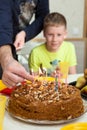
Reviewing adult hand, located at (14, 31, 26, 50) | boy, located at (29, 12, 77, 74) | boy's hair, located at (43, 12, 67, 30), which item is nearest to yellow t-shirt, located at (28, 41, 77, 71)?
boy, located at (29, 12, 77, 74)

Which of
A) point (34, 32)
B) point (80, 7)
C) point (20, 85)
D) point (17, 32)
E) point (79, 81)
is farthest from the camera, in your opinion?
point (80, 7)

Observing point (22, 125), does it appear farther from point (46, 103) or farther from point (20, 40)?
point (20, 40)

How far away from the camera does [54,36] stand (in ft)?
7.20

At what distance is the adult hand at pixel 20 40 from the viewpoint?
5.76 ft

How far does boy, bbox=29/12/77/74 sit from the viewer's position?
219cm

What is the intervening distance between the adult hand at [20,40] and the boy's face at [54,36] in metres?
0.32

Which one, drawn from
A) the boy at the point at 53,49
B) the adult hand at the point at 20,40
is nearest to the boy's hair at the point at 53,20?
the boy at the point at 53,49

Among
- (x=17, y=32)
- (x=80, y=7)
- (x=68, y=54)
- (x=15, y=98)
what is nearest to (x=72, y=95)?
(x=15, y=98)

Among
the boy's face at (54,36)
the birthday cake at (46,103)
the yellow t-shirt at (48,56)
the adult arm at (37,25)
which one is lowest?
the yellow t-shirt at (48,56)

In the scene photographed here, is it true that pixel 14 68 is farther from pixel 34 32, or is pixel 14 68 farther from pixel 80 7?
pixel 80 7

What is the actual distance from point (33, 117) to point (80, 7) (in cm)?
264

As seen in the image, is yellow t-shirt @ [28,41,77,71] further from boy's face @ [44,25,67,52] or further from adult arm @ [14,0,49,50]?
adult arm @ [14,0,49,50]

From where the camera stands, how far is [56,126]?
1002mm

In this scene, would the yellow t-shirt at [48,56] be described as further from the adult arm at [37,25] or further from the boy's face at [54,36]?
the adult arm at [37,25]
